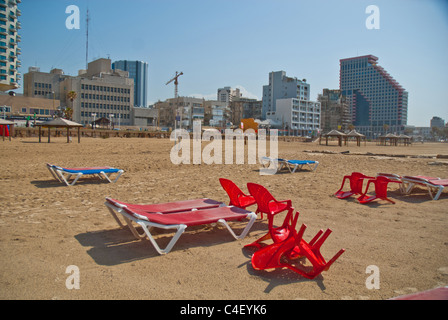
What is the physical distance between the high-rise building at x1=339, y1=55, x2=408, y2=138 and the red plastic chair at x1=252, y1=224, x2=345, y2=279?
496ft

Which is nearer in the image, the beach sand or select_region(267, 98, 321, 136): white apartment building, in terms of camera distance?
the beach sand

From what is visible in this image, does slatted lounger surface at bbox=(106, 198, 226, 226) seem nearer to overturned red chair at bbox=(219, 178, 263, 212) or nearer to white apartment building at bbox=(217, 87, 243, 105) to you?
overturned red chair at bbox=(219, 178, 263, 212)

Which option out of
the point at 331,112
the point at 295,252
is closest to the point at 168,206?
the point at 295,252

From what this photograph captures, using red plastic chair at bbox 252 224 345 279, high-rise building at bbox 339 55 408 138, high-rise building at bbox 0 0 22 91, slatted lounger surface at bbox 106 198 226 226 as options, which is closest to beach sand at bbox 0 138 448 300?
red plastic chair at bbox 252 224 345 279

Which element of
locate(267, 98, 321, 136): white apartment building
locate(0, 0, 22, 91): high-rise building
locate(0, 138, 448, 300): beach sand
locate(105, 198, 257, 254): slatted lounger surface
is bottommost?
locate(0, 138, 448, 300): beach sand

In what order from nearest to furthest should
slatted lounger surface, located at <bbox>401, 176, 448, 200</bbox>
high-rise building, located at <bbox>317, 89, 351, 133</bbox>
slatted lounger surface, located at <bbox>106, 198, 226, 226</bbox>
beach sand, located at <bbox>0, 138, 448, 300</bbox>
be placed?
beach sand, located at <bbox>0, 138, 448, 300</bbox>, slatted lounger surface, located at <bbox>106, 198, 226, 226</bbox>, slatted lounger surface, located at <bbox>401, 176, 448, 200</bbox>, high-rise building, located at <bbox>317, 89, 351, 133</bbox>

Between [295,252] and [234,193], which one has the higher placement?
[234,193]

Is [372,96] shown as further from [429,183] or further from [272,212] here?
[272,212]

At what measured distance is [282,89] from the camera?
105 m

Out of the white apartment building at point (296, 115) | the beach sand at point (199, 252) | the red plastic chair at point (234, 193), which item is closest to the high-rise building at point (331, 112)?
the white apartment building at point (296, 115)

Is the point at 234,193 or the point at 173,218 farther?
the point at 234,193

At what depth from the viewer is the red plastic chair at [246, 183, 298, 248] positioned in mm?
3851

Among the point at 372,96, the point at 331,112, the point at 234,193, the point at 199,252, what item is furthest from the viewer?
the point at 372,96

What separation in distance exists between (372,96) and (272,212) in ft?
523
